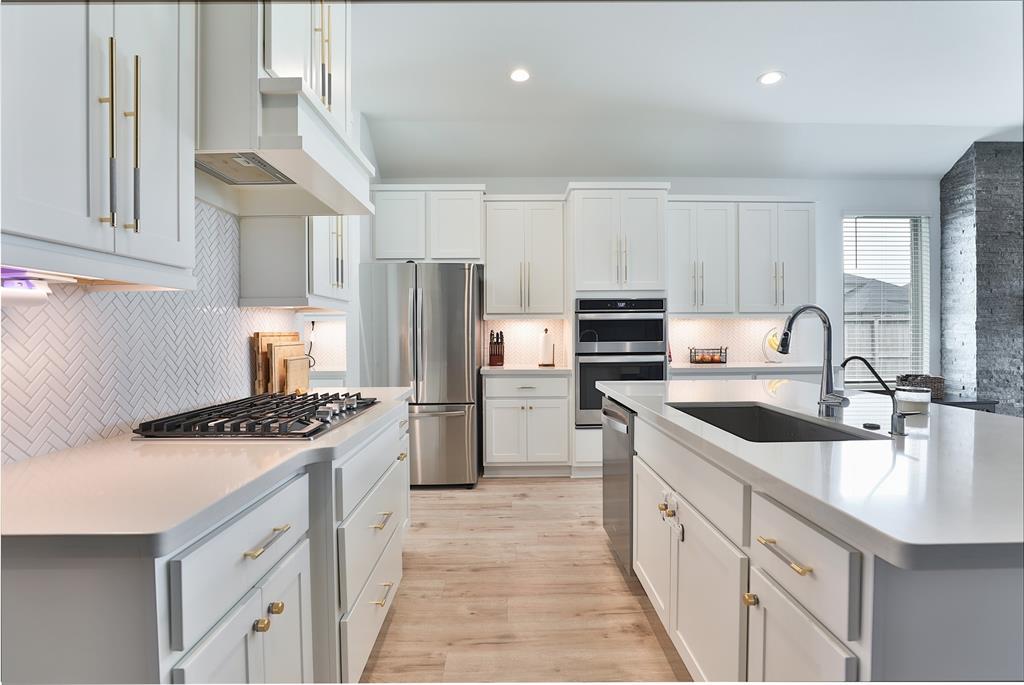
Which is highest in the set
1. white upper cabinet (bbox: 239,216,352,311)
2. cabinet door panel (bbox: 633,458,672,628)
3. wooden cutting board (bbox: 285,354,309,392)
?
white upper cabinet (bbox: 239,216,352,311)

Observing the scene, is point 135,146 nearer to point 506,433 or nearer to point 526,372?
point 526,372

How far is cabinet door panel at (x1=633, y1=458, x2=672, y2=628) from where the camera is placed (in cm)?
179

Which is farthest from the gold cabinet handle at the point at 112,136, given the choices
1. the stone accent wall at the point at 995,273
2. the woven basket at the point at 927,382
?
the stone accent wall at the point at 995,273

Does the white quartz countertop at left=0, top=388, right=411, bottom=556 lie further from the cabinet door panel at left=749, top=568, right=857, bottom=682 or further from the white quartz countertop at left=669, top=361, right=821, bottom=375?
the white quartz countertop at left=669, top=361, right=821, bottom=375

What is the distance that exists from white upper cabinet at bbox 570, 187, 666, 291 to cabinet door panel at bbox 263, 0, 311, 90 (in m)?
2.70

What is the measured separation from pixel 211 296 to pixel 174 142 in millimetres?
818

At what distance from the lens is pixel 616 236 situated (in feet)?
13.7

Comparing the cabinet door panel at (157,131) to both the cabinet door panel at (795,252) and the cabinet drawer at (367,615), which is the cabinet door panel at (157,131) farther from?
the cabinet door panel at (795,252)

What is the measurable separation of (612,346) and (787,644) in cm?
317

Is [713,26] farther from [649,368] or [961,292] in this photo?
[961,292]

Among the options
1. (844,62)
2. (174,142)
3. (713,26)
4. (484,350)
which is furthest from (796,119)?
(174,142)

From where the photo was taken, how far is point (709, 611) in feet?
4.56

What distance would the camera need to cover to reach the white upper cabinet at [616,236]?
4168mm

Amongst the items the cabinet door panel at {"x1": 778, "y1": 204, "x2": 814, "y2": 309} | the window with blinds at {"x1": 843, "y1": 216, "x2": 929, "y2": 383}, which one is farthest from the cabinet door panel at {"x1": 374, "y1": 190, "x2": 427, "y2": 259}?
the window with blinds at {"x1": 843, "y1": 216, "x2": 929, "y2": 383}
